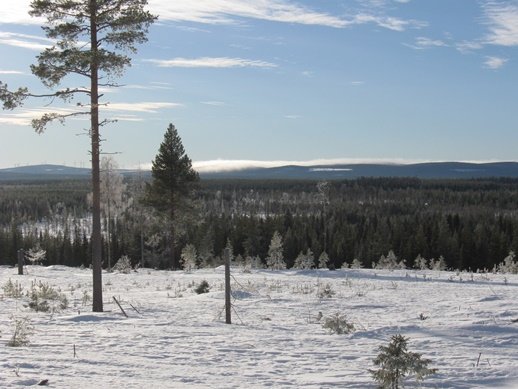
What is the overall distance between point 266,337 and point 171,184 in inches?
1146

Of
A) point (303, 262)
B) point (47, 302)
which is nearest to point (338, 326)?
point (47, 302)

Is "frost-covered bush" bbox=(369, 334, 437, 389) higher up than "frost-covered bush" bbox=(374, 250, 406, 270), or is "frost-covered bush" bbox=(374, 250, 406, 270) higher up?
"frost-covered bush" bbox=(369, 334, 437, 389)

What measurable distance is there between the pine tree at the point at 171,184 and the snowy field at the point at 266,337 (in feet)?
64.9

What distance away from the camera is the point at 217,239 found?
263ft

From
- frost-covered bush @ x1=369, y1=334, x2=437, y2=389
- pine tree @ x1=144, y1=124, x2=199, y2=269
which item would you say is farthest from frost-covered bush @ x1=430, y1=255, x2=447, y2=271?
frost-covered bush @ x1=369, y1=334, x2=437, y2=389

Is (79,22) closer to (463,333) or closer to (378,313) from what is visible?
(378,313)

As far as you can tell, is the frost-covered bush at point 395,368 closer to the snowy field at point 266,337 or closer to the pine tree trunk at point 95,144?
the snowy field at point 266,337

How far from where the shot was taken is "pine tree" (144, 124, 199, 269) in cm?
3903

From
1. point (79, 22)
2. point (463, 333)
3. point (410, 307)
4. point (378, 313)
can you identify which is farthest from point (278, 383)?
point (79, 22)

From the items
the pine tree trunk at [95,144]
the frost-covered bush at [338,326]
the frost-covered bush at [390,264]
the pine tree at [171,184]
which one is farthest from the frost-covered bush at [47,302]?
the pine tree at [171,184]

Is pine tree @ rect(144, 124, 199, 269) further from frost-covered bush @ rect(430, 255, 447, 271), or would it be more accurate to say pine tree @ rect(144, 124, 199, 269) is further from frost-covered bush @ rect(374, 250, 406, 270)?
frost-covered bush @ rect(430, 255, 447, 271)

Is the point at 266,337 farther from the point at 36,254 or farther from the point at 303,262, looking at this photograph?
the point at 303,262

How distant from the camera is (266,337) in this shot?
1095 cm

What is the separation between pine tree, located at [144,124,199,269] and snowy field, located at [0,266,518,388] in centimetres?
1978
